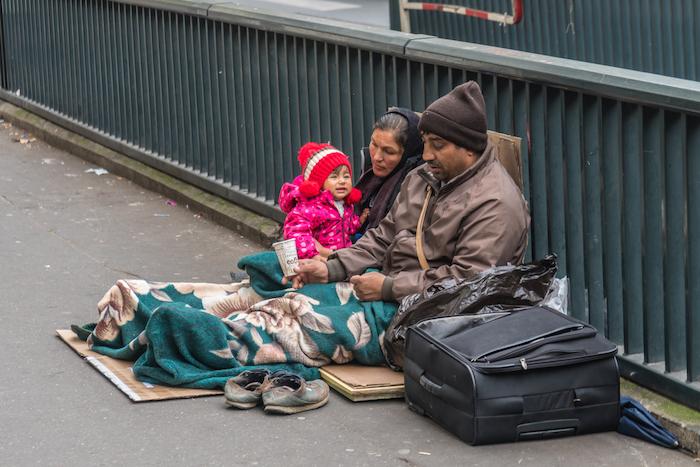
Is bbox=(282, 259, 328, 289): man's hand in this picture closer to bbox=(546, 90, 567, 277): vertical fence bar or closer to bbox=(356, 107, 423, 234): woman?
bbox=(356, 107, 423, 234): woman

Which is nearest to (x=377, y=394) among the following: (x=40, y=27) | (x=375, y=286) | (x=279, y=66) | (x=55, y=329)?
(x=375, y=286)

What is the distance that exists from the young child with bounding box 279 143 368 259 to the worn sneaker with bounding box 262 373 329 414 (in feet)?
2.89

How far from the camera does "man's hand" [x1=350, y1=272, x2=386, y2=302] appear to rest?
571 cm

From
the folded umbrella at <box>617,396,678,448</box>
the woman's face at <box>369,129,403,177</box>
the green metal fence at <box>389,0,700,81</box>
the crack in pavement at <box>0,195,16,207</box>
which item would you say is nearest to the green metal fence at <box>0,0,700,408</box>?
the folded umbrella at <box>617,396,678,448</box>

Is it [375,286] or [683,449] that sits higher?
[375,286]

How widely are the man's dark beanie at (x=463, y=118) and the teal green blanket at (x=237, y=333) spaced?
756mm

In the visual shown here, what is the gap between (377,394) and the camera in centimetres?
546

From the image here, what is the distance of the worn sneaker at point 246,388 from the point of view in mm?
5316

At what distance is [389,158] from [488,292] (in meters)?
1.08

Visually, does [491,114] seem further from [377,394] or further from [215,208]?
[215,208]

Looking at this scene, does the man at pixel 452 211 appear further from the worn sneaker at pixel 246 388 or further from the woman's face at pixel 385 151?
the worn sneaker at pixel 246 388

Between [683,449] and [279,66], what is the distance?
143 inches

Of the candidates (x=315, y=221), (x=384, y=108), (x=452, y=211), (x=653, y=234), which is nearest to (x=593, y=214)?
(x=653, y=234)

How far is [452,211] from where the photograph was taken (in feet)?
18.0
